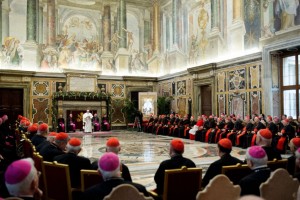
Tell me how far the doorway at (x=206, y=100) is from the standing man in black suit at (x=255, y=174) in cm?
1395

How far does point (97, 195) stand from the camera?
2584mm

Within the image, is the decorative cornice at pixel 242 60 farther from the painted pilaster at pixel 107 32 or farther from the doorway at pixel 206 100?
the painted pilaster at pixel 107 32

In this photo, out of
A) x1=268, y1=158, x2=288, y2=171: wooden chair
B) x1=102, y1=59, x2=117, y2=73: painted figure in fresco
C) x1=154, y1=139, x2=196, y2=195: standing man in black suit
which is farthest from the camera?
x1=102, y1=59, x2=117, y2=73: painted figure in fresco

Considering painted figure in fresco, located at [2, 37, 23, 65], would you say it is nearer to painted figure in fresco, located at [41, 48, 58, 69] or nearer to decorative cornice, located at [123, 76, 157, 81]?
painted figure in fresco, located at [41, 48, 58, 69]

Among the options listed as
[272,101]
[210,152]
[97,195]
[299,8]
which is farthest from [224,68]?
[97,195]

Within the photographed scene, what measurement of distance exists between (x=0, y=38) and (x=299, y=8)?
1678cm

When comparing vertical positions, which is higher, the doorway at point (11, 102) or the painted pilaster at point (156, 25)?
the painted pilaster at point (156, 25)

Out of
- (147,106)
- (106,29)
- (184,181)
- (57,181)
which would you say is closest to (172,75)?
(147,106)

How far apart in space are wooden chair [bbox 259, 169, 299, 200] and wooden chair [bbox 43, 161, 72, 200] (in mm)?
2261

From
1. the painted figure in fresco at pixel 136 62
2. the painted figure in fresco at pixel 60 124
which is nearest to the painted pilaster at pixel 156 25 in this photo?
the painted figure in fresco at pixel 136 62

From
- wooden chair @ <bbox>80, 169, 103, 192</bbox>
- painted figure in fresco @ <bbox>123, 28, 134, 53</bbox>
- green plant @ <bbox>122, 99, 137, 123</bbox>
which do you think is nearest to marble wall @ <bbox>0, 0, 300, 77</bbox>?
painted figure in fresco @ <bbox>123, 28, 134, 53</bbox>

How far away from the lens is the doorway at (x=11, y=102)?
18.4m

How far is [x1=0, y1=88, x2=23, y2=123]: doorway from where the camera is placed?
1842 centimetres

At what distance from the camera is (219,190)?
9.02 ft
